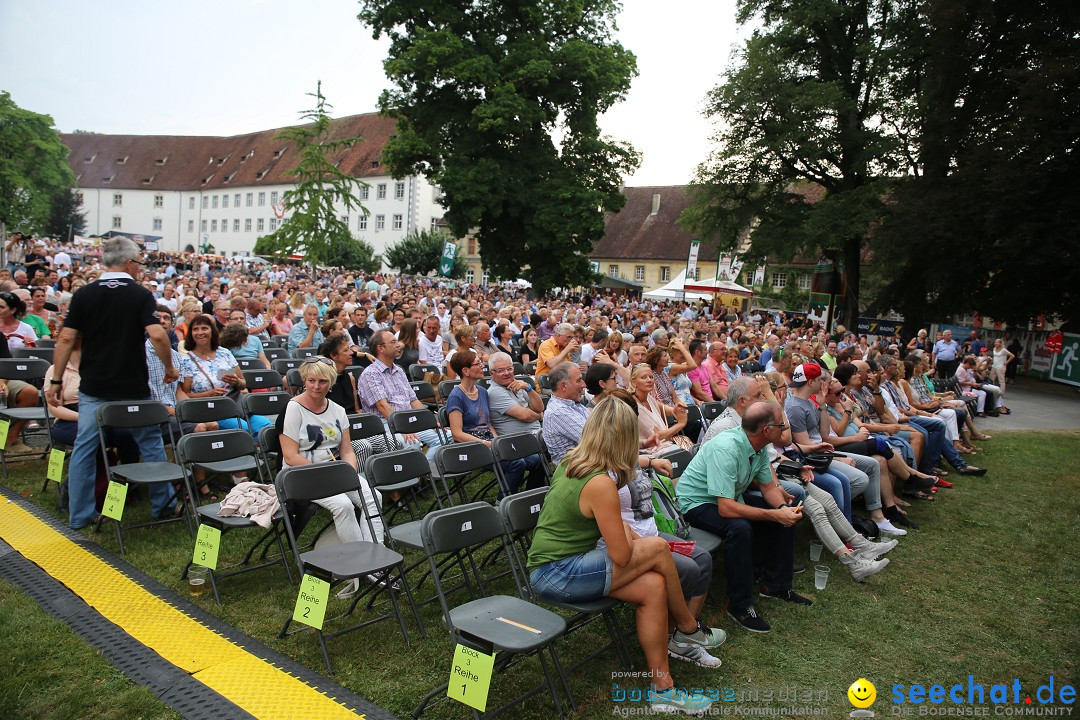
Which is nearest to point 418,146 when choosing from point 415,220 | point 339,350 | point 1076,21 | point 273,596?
point 1076,21

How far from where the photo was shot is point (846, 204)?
2530 centimetres

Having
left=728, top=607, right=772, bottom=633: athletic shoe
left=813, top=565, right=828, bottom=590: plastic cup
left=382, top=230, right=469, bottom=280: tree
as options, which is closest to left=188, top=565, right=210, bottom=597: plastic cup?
left=728, top=607, right=772, bottom=633: athletic shoe

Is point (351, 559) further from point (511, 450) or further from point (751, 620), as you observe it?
point (751, 620)

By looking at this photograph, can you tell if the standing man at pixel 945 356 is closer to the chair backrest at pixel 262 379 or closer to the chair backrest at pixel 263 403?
the chair backrest at pixel 262 379

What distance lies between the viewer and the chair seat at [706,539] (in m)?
4.28

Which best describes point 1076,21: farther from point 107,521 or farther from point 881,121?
point 107,521

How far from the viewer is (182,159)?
7612cm

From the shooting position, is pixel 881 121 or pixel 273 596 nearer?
pixel 273 596

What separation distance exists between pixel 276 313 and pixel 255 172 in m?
63.3

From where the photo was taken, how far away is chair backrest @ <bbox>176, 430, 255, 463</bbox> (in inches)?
181

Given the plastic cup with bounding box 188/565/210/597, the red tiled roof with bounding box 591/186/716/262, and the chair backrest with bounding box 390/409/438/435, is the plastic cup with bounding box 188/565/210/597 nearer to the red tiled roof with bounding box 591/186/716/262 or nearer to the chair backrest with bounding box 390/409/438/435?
Answer: the chair backrest with bounding box 390/409/438/435

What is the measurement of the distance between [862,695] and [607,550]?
1.51 meters

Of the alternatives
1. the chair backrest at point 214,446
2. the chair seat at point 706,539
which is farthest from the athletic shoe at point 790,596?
the chair backrest at point 214,446

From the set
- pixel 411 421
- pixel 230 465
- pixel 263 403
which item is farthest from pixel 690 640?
pixel 263 403
